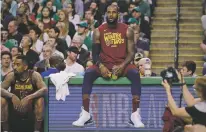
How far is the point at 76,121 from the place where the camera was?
1470 cm

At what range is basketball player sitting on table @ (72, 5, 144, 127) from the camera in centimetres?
1451

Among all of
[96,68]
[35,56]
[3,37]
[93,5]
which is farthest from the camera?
[93,5]

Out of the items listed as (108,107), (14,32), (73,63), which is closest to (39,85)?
(108,107)

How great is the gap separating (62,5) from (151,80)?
8.04 meters

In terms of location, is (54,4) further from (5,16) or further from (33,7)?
(5,16)

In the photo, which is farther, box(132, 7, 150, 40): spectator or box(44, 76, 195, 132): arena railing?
box(132, 7, 150, 40): spectator

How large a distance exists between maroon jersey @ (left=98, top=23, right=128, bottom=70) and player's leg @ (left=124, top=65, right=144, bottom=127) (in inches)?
8.3

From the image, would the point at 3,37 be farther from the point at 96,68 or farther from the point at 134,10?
the point at 96,68

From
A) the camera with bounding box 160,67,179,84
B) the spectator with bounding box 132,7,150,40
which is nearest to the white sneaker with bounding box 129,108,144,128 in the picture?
the camera with bounding box 160,67,179,84

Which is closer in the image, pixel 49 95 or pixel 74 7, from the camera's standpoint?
pixel 49 95

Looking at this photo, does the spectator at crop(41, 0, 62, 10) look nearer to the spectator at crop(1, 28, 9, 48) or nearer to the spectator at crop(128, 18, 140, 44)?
the spectator at crop(1, 28, 9, 48)

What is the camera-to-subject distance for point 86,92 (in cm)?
1461

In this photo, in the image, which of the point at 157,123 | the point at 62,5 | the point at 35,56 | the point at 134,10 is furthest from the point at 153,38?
the point at 157,123

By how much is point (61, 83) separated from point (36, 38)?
5.24 m
